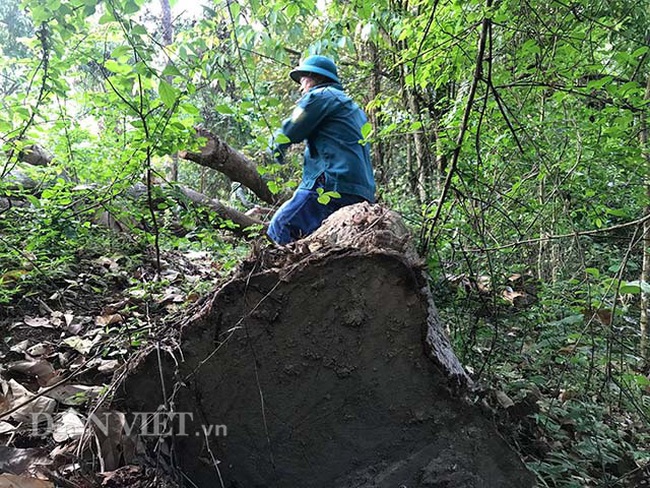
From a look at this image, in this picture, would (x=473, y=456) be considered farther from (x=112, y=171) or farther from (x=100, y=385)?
(x=112, y=171)

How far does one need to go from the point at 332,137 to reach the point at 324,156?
0.49 feet

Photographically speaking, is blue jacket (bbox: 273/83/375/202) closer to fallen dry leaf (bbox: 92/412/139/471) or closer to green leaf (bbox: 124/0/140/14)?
green leaf (bbox: 124/0/140/14)

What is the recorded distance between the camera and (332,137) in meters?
3.38

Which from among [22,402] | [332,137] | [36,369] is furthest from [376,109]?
[22,402]

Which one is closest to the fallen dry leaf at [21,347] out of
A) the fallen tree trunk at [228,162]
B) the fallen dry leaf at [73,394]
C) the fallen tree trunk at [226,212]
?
the fallen dry leaf at [73,394]

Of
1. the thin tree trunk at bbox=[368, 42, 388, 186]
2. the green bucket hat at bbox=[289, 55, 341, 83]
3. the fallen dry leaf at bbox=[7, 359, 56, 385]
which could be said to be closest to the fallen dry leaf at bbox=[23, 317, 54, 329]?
the fallen dry leaf at bbox=[7, 359, 56, 385]

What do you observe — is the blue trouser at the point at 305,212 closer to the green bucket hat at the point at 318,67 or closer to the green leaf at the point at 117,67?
the green bucket hat at the point at 318,67

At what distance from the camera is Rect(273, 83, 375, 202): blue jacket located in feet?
10.8

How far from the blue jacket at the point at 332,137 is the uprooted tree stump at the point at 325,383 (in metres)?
1.79

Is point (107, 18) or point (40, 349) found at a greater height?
point (107, 18)

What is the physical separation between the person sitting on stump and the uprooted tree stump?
1.79 meters

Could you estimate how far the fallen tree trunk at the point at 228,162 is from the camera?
186 inches

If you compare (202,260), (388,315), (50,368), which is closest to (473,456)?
(388,315)

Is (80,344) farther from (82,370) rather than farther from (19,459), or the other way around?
(19,459)
